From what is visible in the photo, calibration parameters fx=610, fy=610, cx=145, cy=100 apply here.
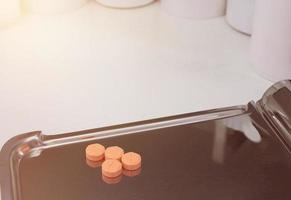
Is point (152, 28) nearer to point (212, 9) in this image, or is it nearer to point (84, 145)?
point (212, 9)

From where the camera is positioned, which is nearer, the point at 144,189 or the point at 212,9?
the point at 144,189

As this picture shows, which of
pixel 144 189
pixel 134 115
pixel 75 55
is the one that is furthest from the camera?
pixel 75 55

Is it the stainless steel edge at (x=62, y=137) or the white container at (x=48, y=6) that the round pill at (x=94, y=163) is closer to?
the stainless steel edge at (x=62, y=137)

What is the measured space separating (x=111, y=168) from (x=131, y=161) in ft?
0.07

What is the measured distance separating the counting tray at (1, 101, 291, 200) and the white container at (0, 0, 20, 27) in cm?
28

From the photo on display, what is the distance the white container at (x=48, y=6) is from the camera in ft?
3.00

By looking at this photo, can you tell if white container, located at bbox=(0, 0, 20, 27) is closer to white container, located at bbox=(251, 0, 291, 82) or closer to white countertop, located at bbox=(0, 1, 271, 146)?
white countertop, located at bbox=(0, 1, 271, 146)

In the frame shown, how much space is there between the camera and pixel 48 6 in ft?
3.01

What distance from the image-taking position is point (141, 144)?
64 cm

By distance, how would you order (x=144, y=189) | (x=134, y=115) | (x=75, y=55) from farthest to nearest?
(x=75, y=55)
(x=134, y=115)
(x=144, y=189)

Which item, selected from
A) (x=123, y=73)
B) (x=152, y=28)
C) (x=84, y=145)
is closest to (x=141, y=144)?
(x=84, y=145)

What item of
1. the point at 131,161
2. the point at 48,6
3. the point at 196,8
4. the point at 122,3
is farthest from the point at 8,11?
the point at 131,161

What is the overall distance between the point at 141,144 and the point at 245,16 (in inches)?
12.2

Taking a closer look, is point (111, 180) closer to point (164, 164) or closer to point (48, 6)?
point (164, 164)
